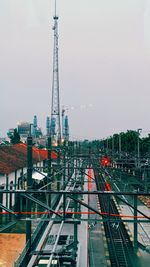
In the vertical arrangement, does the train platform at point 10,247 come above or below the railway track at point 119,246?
above

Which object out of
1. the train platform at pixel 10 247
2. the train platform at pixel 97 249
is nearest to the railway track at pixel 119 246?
the train platform at pixel 97 249

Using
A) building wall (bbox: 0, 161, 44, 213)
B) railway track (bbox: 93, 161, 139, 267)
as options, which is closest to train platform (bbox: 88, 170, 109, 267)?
railway track (bbox: 93, 161, 139, 267)

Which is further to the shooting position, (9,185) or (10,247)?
(9,185)

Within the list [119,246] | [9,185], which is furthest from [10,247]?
[119,246]

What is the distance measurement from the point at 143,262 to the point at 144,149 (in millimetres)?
29792

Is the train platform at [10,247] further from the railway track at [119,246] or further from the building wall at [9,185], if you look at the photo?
the railway track at [119,246]

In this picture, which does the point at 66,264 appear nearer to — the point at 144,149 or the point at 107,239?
the point at 107,239

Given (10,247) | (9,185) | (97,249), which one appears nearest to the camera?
(10,247)

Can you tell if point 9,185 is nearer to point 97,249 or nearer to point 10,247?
point 10,247

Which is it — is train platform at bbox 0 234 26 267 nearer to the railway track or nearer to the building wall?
the building wall

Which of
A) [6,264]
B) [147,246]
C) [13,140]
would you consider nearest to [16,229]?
[6,264]

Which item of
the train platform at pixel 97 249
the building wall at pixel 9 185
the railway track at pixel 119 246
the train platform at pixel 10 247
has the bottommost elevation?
the railway track at pixel 119 246

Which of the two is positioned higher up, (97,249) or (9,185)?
(9,185)

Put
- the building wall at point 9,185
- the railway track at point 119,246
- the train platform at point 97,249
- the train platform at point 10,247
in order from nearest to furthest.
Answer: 1. the train platform at point 10,247
2. the train platform at point 97,249
3. the railway track at point 119,246
4. the building wall at point 9,185
